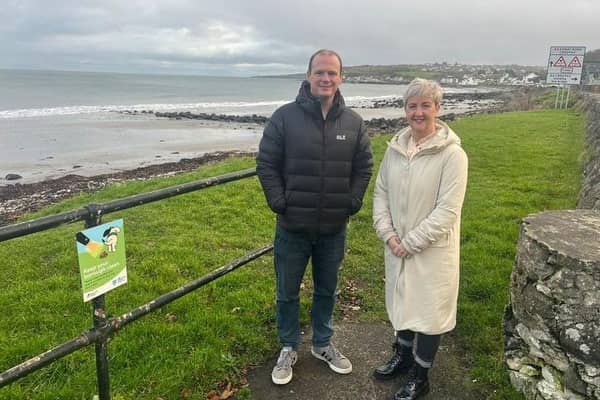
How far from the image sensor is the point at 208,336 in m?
4.12

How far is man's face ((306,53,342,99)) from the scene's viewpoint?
3.22m

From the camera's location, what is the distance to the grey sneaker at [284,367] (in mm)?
3612

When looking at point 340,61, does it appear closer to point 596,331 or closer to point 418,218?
point 418,218

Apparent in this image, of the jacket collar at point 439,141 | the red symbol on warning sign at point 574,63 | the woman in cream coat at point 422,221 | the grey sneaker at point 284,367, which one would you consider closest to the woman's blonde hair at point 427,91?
the woman in cream coat at point 422,221

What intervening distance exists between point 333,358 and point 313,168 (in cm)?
161

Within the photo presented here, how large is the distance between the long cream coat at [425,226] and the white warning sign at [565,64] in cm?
2959

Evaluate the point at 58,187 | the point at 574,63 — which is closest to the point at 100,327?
the point at 58,187

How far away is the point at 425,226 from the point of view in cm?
312

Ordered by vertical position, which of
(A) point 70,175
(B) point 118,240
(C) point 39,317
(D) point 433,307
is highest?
(B) point 118,240

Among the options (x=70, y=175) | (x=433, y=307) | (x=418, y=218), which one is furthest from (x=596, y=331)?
(x=70, y=175)

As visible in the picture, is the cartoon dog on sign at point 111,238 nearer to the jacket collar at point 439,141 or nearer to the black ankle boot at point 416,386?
the jacket collar at point 439,141

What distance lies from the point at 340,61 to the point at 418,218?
123 cm

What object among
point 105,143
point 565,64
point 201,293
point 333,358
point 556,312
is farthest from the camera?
point 565,64

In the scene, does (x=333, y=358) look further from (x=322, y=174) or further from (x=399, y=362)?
(x=322, y=174)
